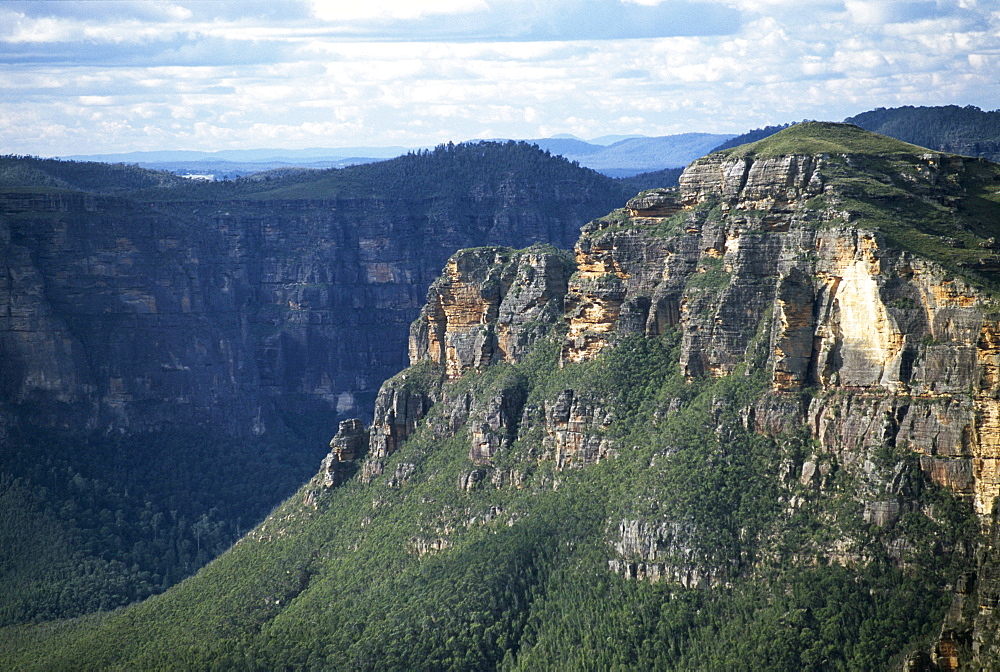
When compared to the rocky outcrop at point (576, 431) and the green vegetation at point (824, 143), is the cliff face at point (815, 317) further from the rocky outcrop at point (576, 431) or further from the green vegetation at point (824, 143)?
the green vegetation at point (824, 143)

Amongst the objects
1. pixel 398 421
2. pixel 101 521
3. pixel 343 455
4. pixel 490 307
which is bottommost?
pixel 101 521

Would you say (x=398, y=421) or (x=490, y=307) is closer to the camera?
(x=490, y=307)

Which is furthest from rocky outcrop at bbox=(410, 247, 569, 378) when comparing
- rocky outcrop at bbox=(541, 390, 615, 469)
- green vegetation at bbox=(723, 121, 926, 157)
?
green vegetation at bbox=(723, 121, 926, 157)

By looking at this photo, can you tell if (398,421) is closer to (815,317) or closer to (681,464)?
(681,464)

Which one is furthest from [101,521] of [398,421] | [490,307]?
[490,307]

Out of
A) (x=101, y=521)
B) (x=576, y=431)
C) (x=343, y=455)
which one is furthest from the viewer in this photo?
(x=101, y=521)

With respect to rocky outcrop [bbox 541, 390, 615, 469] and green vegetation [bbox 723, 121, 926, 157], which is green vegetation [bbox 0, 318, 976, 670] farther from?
green vegetation [bbox 723, 121, 926, 157]

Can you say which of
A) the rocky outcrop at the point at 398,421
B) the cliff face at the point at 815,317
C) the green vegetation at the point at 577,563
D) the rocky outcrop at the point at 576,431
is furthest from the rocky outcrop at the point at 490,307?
the rocky outcrop at the point at 576,431

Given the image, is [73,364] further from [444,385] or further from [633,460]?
[633,460]
